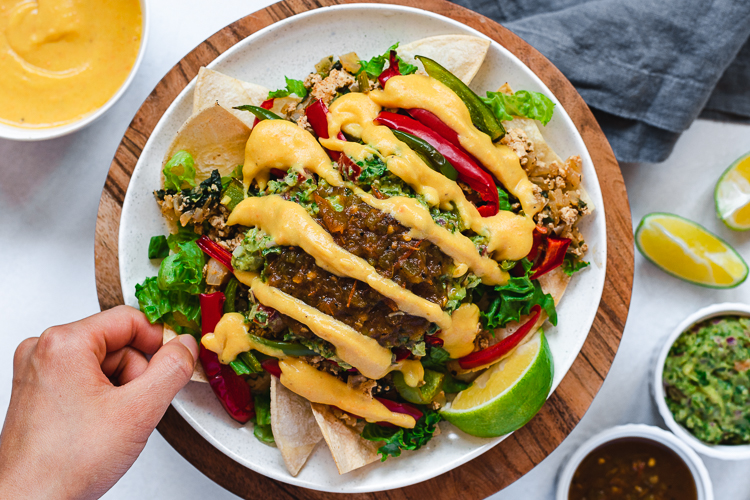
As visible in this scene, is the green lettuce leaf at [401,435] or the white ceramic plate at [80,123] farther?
the white ceramic plate at [80,123]

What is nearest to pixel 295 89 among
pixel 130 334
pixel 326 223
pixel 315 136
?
pixel 315 136

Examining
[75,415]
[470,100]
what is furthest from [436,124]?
[75,415]

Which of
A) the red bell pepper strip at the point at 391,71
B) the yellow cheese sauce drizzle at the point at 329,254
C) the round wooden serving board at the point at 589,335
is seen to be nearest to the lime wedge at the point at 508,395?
the round wooden serving board at the point at 589,335

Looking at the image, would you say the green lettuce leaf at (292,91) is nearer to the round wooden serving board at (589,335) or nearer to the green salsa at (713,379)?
the round wooden serving board at (589,335)

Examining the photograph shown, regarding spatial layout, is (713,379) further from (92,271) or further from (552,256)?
(92,271)

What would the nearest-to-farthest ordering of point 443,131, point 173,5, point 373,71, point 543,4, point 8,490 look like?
point 8,490, point 443,131, point 373,71, point 173,5, point 543,4

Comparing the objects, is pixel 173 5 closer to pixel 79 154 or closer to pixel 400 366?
pixel 79 154

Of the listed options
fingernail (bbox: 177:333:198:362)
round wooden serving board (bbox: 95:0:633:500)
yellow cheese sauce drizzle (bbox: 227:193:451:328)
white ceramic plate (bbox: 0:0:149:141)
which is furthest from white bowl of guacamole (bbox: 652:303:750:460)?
white ceramic plate (bbox: 0:0:149:141)
